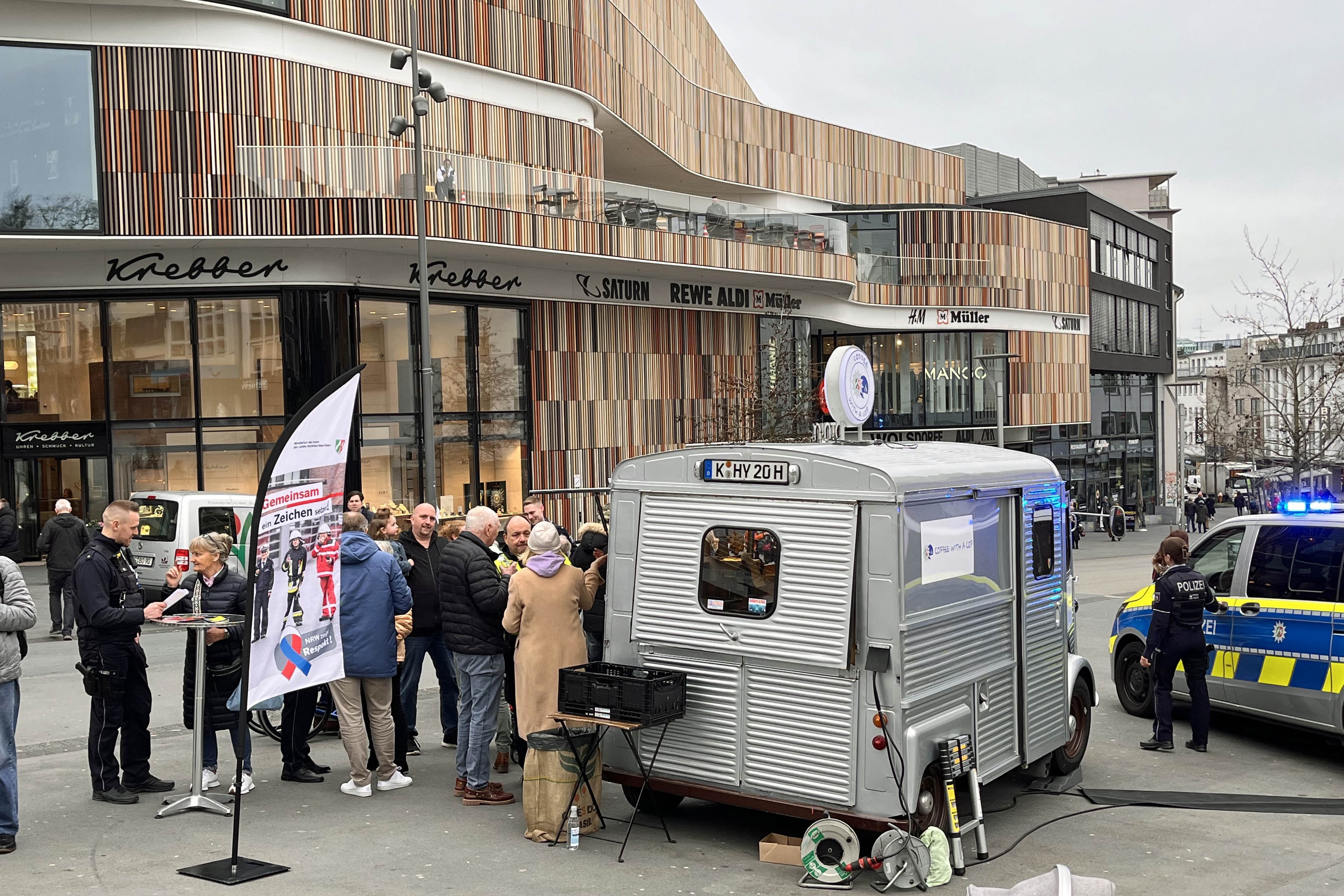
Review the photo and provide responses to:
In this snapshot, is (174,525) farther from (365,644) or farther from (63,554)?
(365,644)

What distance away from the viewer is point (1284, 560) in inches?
412

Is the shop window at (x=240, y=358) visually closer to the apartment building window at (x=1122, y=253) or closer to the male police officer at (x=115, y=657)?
the male police officer at (x=115, y=657)

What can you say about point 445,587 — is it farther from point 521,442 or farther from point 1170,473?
point 1170,473

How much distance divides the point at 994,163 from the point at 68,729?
60.8 meters

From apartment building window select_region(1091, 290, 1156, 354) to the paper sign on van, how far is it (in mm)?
46989

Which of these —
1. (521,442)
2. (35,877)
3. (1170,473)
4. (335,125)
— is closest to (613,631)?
(35,877)

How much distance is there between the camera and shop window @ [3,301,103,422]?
2406cm

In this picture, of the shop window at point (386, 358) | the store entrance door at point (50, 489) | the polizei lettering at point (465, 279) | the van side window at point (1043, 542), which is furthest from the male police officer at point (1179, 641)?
the store entrance door at point (50, 489)

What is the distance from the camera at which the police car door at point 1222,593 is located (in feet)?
35.7

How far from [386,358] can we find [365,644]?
17753 millimetres

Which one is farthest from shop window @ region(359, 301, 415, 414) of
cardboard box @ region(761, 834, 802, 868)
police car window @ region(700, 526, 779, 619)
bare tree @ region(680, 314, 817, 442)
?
cardboard box @ region(761, 834, 802, 868)

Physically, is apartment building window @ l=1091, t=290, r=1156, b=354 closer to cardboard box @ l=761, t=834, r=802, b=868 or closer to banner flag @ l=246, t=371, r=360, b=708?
→ cardboard box @ l=761, t=834, r=802, b=868

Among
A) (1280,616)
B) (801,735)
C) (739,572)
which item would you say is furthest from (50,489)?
(1280,616)

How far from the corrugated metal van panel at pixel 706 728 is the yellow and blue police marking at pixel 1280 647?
4.94m
